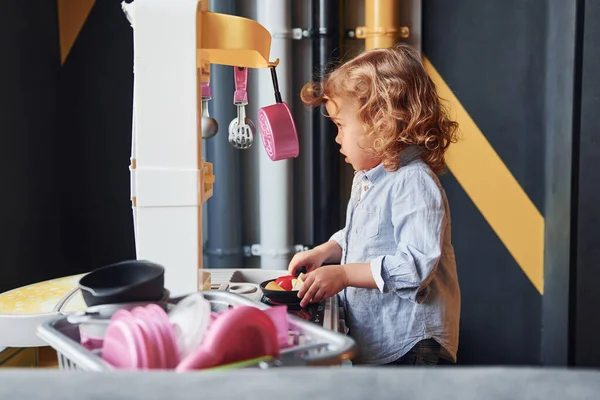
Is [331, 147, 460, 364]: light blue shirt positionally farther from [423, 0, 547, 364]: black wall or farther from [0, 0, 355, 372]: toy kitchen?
[423, 0, 547, 364]: black wall

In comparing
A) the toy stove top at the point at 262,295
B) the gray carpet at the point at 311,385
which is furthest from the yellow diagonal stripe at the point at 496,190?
the gray carpet at the point at 311,385

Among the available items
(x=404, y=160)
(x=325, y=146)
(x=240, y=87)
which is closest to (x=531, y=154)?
(x=325, y=146)

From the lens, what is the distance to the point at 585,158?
1863mm

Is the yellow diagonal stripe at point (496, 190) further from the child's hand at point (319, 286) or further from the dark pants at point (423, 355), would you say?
the child's hand at point (319, 286)

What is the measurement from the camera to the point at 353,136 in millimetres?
1278

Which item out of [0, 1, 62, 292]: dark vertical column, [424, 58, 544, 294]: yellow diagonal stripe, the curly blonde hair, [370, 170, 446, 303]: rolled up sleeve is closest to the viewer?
[370, 170, 446, 303]: rolled up sleeve

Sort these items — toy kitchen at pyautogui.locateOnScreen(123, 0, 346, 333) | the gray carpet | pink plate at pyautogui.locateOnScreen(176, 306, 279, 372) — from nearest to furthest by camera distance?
the gray carpet → pink plate at pyautogui.locateOnScreen(176, 306, 279, 372) → toy kitchen at pyautogui.locateOnScreen(123, 0, 346, 333)

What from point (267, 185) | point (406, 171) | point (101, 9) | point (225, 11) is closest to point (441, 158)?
point (406, 171)

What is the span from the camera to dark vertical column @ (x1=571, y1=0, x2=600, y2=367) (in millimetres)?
1822

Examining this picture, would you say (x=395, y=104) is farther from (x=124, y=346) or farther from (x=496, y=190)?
(x=496, y=190)

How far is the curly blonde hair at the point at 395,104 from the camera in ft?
4.07

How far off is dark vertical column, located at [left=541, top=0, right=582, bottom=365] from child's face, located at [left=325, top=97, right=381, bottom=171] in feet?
2.88

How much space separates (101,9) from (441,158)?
49.0 inches

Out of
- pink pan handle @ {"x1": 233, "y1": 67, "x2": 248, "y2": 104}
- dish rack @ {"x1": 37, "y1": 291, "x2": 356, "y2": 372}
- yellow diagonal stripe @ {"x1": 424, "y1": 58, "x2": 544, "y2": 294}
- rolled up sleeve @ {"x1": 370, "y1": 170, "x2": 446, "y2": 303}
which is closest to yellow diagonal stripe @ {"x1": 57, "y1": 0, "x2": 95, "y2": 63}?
pink pan handle @ {"x1": 233, "y1": 67, "x2": 248, "y2": 104}
